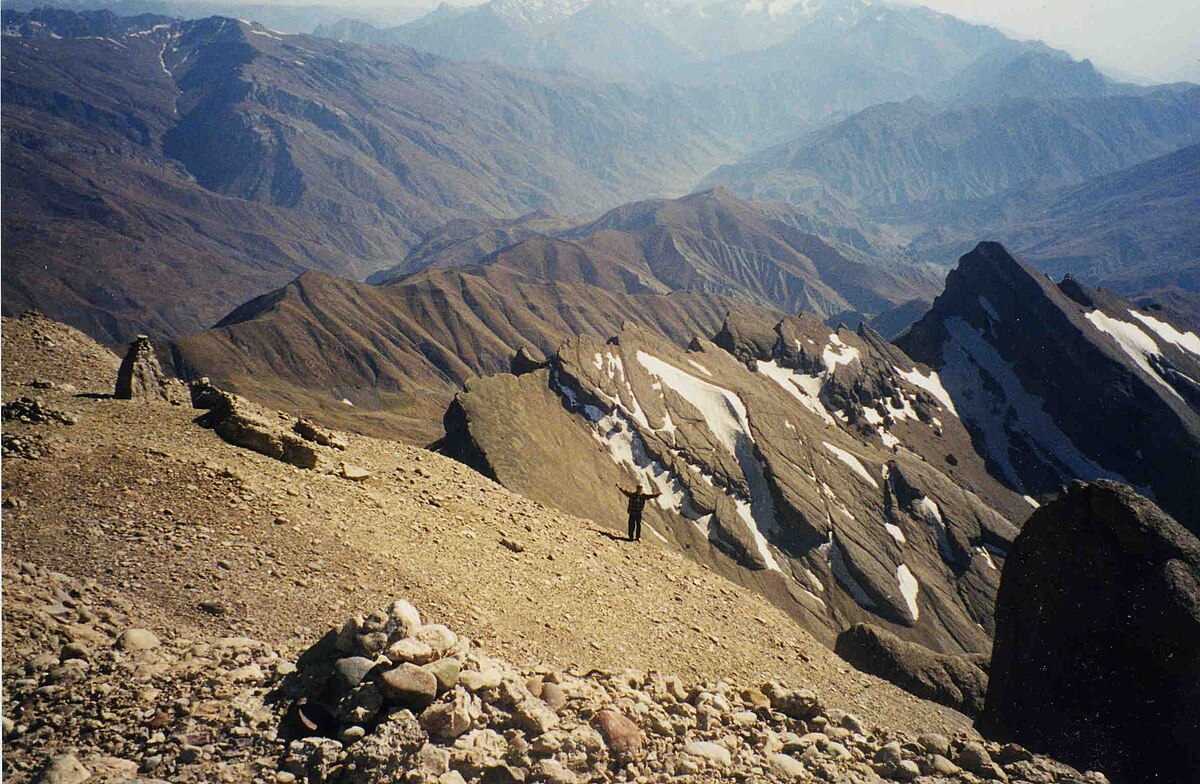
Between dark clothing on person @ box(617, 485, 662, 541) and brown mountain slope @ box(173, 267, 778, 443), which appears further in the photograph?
brown mountain slope @ box(173, 267, 778, 443)

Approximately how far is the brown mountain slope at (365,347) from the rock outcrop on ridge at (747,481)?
4233cm

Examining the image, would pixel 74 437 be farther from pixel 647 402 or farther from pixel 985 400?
pixel 985 400

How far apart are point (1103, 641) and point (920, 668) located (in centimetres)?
1129

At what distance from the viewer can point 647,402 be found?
66.3 meters

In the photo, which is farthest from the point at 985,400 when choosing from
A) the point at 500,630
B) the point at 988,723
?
the point at 500,630

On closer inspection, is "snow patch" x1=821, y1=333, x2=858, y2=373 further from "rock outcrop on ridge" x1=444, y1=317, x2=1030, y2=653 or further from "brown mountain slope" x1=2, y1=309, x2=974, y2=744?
"brown mountain slope" x1=2, y1=309, x2=974, y2=744

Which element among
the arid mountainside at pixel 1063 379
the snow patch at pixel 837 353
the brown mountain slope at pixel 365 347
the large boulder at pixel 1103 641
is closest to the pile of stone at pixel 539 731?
the large boulder at pixel 1103 641

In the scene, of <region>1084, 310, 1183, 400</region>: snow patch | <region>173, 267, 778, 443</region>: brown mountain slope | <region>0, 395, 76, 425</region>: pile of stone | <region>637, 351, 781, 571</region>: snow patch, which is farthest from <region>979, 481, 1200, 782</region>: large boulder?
<region>1084, 310, 1183, 400</region>: snow patch

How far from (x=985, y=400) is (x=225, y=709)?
12361 centimetres

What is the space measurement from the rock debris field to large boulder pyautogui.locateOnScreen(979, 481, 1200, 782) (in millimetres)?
2895

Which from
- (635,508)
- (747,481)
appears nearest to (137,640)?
(635,508)

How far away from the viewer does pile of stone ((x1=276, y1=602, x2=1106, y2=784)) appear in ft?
25.3

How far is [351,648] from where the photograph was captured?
8.84 m

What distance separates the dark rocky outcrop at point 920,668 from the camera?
26.3m
